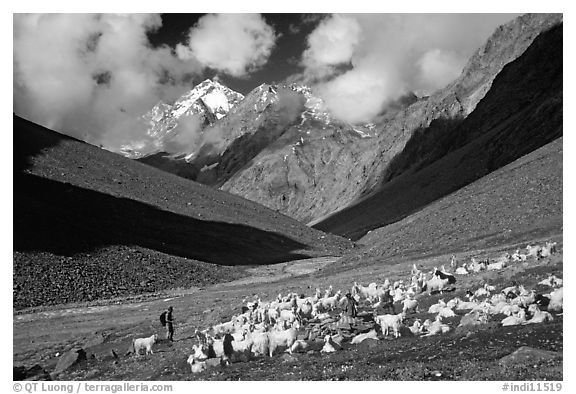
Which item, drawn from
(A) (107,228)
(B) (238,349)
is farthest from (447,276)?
(A) (107,228)

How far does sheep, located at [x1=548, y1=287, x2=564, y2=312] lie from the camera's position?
25.3 m

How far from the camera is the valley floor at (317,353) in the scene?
886 inches

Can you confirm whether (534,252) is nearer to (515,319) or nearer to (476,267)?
(476,267)

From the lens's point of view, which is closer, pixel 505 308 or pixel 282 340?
pixel 505 308

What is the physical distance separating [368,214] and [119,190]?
107 metres

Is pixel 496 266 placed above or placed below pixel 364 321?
above

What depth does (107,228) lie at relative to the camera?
81500 millimetres

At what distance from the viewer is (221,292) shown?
57.9m

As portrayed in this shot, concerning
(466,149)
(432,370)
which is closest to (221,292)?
(432,370)

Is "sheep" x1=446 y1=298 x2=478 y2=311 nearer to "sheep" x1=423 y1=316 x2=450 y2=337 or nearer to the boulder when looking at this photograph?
"sheep" x1=423 y1=316 x2=450 y2=337

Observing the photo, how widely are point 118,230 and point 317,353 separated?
2479 inches

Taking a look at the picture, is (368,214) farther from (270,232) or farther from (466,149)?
(270,232)

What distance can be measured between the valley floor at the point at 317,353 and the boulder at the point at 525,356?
17cm
